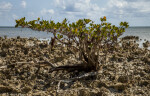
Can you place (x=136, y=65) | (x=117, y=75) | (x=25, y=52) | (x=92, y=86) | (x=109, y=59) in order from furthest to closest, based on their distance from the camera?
(x=25, y=52) < (x=109, y=59) < (x=136, y=65) < (x=117, y=75) < (x=92, y=86)

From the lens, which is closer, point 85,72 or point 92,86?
point 92,86

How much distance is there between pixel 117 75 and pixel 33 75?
2.65m

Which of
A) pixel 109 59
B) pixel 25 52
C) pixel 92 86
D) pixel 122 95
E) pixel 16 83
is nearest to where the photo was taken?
pixel 122 95

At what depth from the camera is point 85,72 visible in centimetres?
603

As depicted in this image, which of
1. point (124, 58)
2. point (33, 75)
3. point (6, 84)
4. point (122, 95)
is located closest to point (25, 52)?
point (33, 75)

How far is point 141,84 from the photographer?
5375 millimetres

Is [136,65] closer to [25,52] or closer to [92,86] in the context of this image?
[92,86]

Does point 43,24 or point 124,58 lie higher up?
point 43,24

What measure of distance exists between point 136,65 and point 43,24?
3974 millimetres

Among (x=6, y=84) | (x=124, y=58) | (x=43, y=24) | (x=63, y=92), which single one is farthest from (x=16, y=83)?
(x=124, y=58)

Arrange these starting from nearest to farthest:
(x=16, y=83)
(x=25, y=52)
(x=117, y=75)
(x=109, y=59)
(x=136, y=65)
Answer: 1. (x=16, y=83)
2. (x=117, y=75)
3. (x=136, y=65)
4. (x=109, y=59)
5. (x=25, y=52)

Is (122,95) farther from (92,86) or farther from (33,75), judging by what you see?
(33,75)

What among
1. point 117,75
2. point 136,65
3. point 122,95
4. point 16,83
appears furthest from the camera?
point 136,65

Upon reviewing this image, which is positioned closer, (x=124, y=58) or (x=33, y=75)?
(x=33, y=75)
